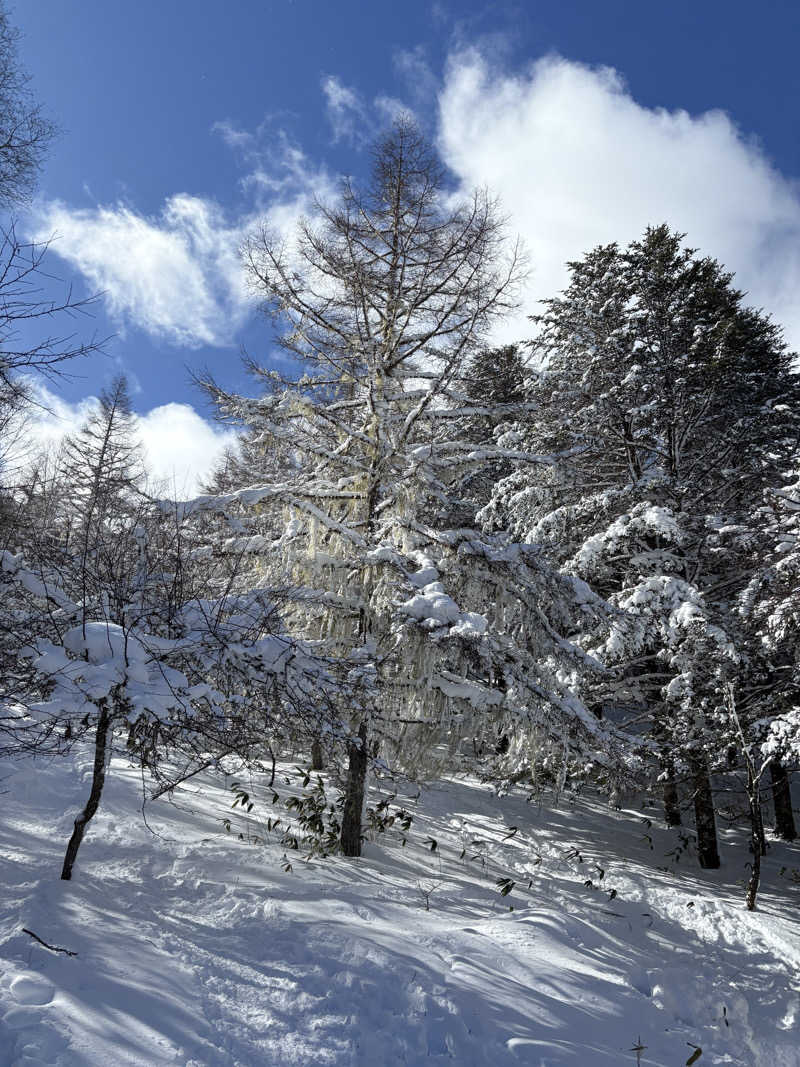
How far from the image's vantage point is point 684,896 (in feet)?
25.7

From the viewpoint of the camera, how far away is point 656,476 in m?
10.2

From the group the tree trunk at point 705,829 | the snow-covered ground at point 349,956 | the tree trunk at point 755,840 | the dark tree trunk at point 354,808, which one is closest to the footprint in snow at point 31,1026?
the snow-covered ground at point 349,956

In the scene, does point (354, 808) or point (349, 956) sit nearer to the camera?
point (349, 956)

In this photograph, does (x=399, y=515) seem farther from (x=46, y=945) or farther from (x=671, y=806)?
(x=671, y=806)

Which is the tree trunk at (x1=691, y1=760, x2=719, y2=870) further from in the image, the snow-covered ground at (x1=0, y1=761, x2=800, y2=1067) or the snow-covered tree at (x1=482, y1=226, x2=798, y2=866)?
the snow-covered ground at (x1=0, y1=761, x2=800, y2=1067)

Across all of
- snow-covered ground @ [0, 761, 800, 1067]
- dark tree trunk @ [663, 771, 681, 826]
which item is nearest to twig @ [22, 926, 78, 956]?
snow-covered ground @ [0, 761, 800, 1067]

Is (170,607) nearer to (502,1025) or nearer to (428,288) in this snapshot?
(502,1025)

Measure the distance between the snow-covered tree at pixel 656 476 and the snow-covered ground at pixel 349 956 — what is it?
318cm

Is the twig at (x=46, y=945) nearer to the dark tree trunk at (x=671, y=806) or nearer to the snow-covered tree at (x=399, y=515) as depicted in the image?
the snow-covered tree at (x=399, y=515)

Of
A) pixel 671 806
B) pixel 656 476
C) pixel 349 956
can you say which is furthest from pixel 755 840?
pixel 349 956

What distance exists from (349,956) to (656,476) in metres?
8.93

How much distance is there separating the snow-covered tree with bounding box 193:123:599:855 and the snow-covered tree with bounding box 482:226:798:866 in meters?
2.07

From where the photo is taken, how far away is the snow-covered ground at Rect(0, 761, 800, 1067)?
372cm

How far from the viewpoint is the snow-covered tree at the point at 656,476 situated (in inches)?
371
